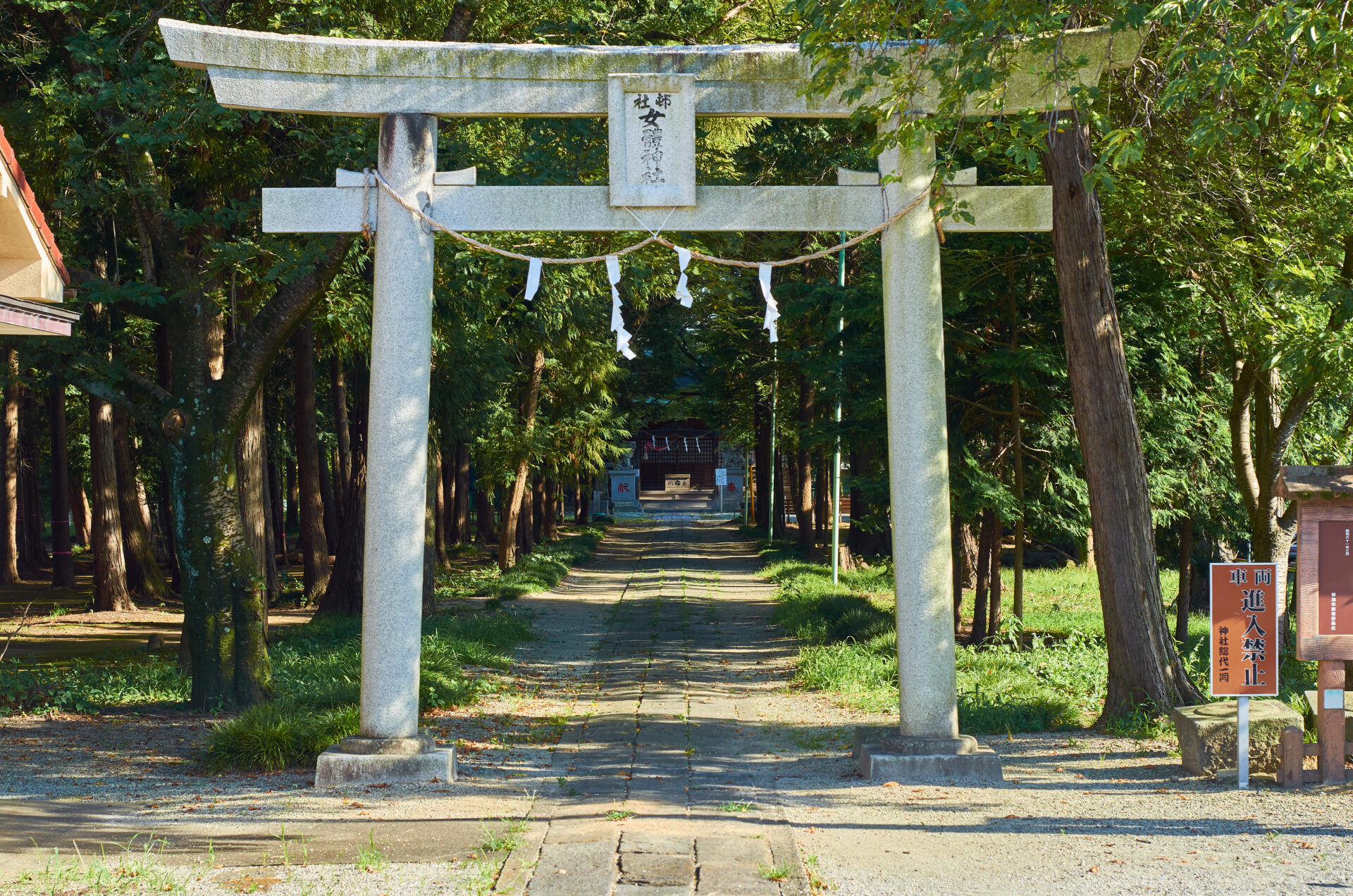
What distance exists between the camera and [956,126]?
333 inches

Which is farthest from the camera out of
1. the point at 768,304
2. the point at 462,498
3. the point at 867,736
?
the point at 462,498

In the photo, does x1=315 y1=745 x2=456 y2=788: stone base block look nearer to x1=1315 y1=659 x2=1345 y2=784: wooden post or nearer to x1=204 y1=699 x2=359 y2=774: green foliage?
x1=204 y1=699 x2=359 y2=774: green foliage

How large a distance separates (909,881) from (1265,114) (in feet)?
17.2

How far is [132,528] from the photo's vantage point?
23484mm

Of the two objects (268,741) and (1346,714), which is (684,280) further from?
(1346,714)

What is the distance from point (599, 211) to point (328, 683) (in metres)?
5.56

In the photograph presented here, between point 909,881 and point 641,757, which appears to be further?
point 641,757

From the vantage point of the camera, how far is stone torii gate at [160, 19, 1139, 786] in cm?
781

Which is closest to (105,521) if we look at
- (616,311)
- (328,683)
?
(328,683)

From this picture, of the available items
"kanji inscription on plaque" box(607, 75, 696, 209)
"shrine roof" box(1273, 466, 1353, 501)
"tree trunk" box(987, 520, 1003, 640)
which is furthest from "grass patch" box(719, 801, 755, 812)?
"tree trunk" box(987, 520, 1003, 640)

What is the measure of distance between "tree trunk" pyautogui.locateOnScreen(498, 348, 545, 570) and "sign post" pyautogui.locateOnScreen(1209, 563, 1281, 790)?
20514 mm

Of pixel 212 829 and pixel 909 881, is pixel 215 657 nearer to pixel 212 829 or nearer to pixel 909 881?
pixel 212 829

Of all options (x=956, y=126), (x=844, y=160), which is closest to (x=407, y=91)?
(x=956, y=126)

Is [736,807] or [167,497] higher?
[167,497]
